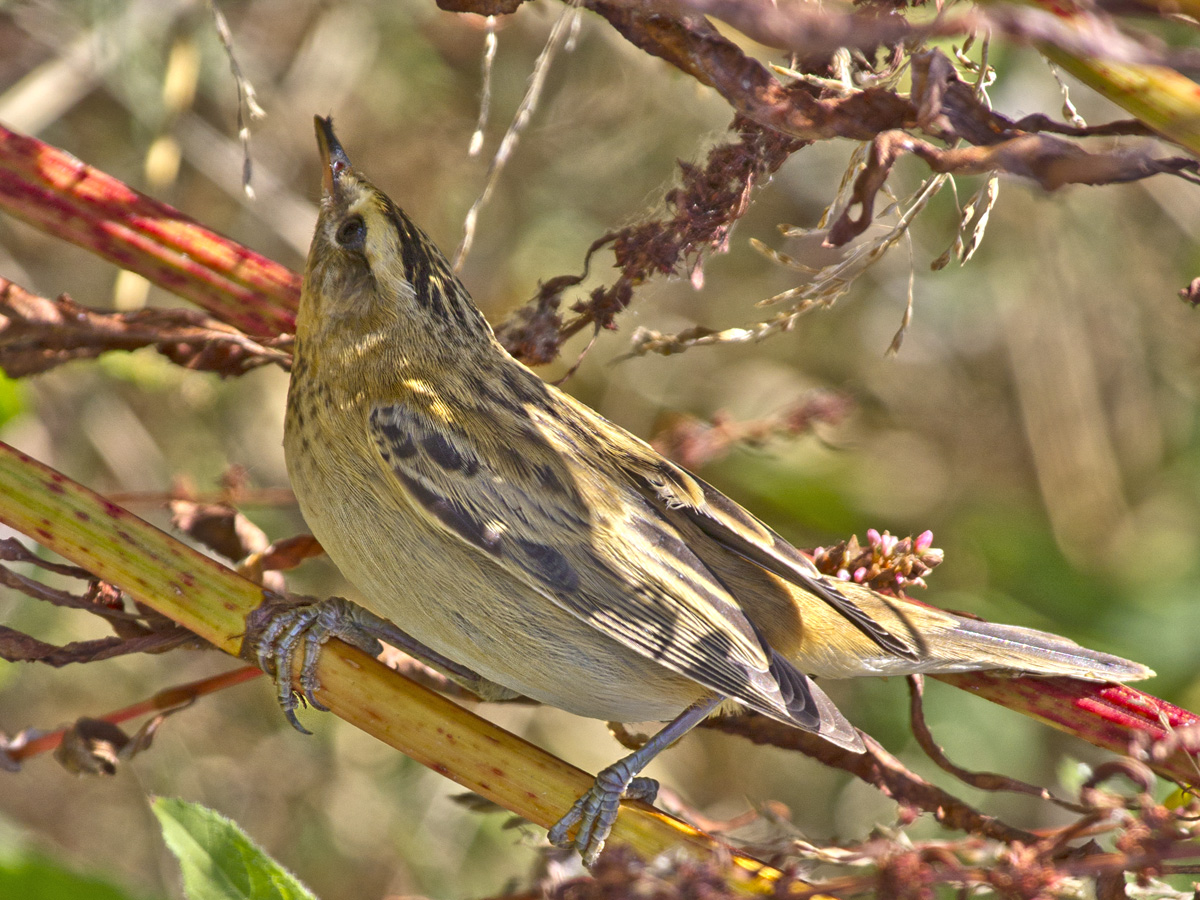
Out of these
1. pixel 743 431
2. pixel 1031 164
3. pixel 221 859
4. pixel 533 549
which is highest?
pixel 743 431

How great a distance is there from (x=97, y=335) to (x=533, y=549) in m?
1.31

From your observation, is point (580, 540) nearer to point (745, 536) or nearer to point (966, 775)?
point (745, 536)

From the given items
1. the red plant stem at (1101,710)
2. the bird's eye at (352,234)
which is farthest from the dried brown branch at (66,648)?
the red plant stem at (1101,710)

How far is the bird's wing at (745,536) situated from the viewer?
2.92 m

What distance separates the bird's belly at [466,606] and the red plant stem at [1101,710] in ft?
2.86

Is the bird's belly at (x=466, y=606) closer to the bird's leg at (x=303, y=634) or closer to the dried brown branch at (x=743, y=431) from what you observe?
the bird's leg at (x=303, y=634)

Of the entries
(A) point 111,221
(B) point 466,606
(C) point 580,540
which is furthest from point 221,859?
(A) point 111,221

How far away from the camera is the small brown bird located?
2.74 meters

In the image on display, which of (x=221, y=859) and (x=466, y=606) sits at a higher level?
(x=466, y=606)

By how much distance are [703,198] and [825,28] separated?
3.31 feet

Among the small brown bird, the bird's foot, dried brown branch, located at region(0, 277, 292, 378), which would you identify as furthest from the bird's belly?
dried brown branch, located at region(0, 277, 292, 378)

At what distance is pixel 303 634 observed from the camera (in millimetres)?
2719

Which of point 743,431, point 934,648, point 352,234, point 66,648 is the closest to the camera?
point 66,648

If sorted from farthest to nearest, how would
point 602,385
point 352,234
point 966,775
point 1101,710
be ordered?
point 602,385, point 352,234, point 966,775, point 1101,710
